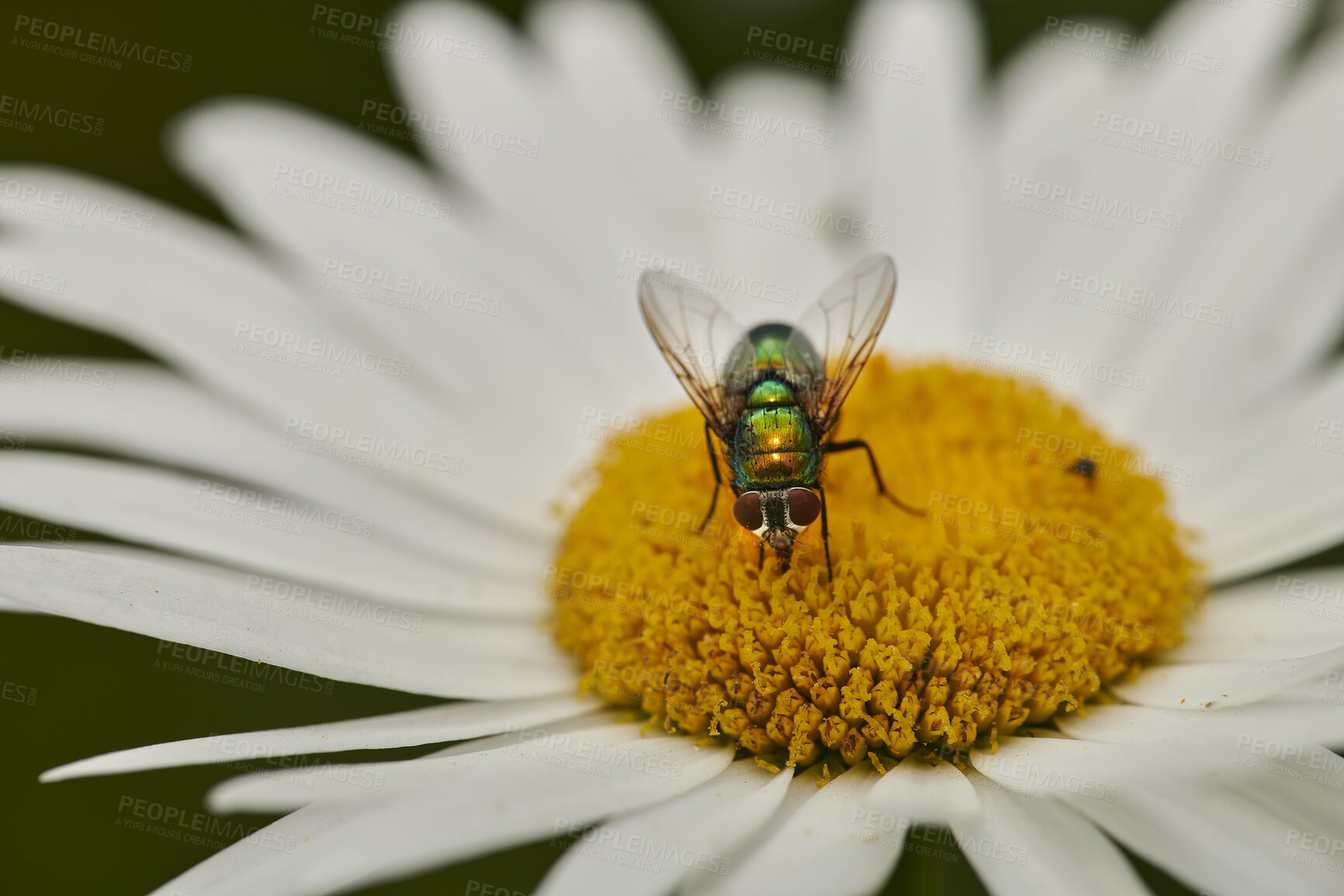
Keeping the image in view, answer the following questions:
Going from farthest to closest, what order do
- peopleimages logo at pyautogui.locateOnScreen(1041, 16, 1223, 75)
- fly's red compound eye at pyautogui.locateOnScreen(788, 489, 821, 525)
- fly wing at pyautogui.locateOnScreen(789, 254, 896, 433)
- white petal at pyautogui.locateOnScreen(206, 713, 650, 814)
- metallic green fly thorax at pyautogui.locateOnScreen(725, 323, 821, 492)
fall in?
peopleimages logo at pyautogui.locateOnScreen(1041, 16, 1223, 75) → fly wing at pyautogui.locateOnScreen(789, 254, 896, 433) → metallic green fly thorax at pyautogui.locateOnScreen(725, 323, 821, 492) → fly's red compound eye at pyautogui.locateOnScreen(788, 489, 821, 525) → white petal at pyautogui.locateOnScreen(206, 713, 650, 814)

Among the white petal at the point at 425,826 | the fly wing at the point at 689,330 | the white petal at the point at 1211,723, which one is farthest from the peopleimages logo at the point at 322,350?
the white petal at the point at 1211,723

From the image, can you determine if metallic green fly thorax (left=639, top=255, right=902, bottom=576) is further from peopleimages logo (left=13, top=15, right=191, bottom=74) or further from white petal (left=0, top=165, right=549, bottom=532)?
peopleimages logo (left=13, top=15, right=191, bottom=74)

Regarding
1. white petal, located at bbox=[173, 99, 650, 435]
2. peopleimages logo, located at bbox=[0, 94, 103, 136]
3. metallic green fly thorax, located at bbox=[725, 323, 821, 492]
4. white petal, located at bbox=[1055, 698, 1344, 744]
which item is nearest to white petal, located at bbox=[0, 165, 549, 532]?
white petal, located at bbox=[173, 99, 650, 435]

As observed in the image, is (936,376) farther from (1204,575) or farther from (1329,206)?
(1329,206)

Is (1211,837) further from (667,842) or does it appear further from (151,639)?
(151,639)

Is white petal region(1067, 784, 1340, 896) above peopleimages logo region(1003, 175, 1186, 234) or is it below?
below

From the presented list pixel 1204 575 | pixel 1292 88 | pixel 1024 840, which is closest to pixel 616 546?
pixel 1024 840
